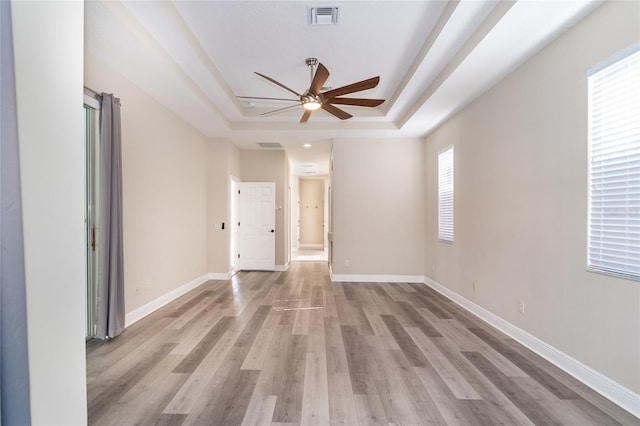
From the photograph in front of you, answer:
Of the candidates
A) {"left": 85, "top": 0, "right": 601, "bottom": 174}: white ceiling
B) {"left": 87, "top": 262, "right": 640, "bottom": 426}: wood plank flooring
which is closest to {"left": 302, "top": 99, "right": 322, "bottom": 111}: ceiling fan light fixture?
{"left": 85, "top": 0, "right": 601, "bottom": 174}: white ceiling

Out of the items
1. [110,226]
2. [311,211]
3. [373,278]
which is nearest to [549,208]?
[373,278]

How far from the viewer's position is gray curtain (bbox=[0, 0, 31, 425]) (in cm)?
108

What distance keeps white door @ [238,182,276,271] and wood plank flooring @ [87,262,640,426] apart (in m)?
2.85

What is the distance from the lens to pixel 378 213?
553 cm

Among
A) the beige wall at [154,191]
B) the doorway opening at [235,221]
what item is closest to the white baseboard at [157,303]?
the beige wall at [154,191]

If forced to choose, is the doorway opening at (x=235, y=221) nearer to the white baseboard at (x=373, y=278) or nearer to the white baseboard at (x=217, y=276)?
the white baseboard at (x=217, y=276)

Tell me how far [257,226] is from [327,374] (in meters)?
4.79

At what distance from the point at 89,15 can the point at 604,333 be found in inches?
176

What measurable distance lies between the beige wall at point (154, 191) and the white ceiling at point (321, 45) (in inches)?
8.7

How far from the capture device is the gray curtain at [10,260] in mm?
1080

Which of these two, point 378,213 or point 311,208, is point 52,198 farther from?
point 311,208

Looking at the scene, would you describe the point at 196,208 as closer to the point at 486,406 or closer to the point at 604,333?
the point at 486,406

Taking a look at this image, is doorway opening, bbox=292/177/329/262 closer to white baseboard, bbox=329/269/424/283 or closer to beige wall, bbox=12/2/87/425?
white baseboard, bbox=329/269/424/283

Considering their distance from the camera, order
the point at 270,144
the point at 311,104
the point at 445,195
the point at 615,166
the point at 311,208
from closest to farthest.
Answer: the point at 615,166 → the point at 311,104 → the point at 445,195 → the point at 270,144 → the point at 311,208
